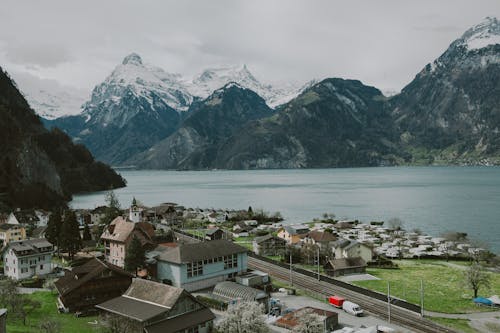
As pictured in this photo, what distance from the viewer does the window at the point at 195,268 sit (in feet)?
184

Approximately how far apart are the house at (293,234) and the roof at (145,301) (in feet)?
167

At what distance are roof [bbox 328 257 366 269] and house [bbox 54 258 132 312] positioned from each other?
1213 inches

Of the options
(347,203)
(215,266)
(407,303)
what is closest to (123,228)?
(215,266)

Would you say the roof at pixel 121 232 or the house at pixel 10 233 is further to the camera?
the house at pixel 10 233

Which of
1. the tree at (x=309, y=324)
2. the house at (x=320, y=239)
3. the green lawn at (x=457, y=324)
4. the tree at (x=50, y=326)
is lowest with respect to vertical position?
the green lawn at (x=457, y=324)

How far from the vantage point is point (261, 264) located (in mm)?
71750

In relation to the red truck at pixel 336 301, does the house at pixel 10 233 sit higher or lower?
higher

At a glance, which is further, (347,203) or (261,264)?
(347,203)

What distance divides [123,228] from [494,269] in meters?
64.2

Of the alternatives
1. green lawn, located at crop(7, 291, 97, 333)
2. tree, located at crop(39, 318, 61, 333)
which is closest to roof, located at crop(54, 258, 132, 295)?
green lawn, located at crop(7, 291, 97, 333)

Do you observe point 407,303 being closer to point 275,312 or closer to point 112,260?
point 275,312

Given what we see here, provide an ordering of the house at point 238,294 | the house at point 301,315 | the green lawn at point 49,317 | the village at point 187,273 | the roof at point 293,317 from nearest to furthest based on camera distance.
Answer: the green lawn at point 49,317
the village at point 187,273
the house at point 301,315
the roof at point 293,317
the house at point 238,294

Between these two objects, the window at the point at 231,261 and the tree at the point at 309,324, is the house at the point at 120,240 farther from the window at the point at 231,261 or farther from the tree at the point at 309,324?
the tree at the point at 309,324

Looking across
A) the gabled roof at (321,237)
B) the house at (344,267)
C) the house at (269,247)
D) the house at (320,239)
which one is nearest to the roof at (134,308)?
the house at (344,267)
